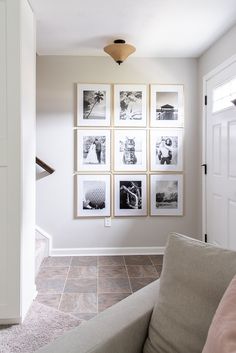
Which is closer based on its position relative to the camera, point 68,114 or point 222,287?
point 222,287

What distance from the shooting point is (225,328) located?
2.66ft

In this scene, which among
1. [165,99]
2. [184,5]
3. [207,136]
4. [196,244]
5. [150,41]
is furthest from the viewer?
[165,99]

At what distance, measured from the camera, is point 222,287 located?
0.99 metres

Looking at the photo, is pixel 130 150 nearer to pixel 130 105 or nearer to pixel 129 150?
pixel 129 150

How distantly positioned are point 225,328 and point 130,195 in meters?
3.11

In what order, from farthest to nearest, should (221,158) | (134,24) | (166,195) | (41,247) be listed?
(166,195), (41,247), (221,158), (134,24)

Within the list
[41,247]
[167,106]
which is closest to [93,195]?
[41,247]

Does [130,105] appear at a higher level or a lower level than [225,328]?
higher

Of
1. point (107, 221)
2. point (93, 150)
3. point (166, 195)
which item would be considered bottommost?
point (107, 221)

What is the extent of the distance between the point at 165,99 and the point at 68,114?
124cm

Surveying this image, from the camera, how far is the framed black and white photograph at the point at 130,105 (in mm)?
3848

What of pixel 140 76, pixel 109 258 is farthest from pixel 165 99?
pixel 109 258

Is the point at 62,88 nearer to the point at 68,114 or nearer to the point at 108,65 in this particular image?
the point at 68,114

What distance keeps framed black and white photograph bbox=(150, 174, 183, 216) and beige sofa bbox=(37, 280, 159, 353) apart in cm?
268
